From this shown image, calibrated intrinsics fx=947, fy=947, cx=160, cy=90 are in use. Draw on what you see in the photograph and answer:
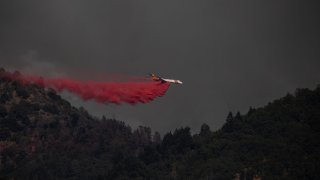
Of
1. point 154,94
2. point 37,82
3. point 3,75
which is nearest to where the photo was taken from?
point 154,94

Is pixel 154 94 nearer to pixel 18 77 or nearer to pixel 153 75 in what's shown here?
pixel 153 75

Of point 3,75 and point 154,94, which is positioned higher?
point 3,75

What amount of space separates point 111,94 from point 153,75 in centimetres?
856

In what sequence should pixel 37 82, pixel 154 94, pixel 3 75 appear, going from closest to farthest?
pixel 154 94 < pixel 37 82 < pixel 3 75

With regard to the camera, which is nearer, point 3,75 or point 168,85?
point 168,85

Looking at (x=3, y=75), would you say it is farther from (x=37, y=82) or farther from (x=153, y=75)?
(x=153, y=75)

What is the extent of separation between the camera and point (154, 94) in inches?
6437

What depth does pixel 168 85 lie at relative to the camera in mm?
166000

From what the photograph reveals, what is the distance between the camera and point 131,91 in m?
167

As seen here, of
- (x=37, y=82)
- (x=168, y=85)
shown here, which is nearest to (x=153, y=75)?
(x=168, y=85)

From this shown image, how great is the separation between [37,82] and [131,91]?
76.3ft

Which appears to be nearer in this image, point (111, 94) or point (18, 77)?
point (111, 94)

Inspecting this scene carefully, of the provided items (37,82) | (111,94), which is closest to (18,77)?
(37,82)

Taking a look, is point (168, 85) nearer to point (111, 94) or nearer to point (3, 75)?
point (111, 94)
